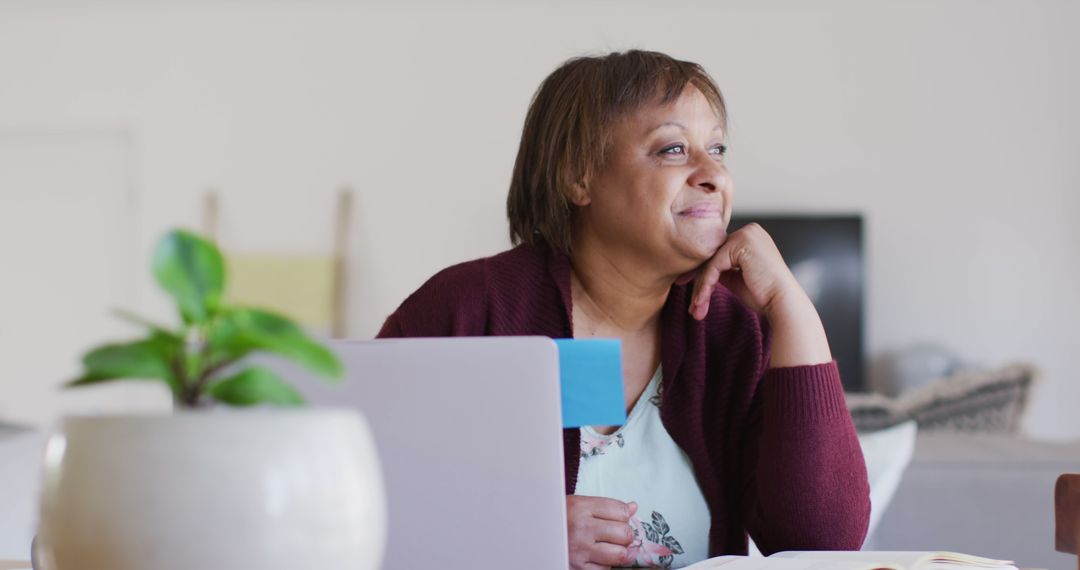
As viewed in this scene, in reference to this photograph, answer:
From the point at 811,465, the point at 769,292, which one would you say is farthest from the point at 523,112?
the point at 811,465

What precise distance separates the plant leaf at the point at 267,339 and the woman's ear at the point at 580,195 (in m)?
1.03

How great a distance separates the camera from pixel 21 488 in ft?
5.51

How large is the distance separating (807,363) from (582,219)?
0.44 m

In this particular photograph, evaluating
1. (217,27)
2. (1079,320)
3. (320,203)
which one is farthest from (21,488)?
(1079,320)

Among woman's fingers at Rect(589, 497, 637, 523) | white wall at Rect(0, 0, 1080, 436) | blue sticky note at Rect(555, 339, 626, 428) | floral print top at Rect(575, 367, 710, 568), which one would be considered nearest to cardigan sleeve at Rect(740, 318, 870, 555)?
floral print top at Rect(575, 367, 710, 568)

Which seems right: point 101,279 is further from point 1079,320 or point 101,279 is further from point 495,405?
point 495,405

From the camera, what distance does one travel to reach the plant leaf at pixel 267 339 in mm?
532

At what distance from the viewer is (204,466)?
1.68 ft

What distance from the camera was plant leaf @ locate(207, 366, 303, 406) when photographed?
56cm

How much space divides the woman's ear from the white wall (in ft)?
13.0

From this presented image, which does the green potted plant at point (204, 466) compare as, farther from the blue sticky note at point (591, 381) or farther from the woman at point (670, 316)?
the woman at point (670, 316)

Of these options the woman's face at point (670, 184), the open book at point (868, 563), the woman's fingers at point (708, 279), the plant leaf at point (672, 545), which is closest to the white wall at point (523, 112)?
the woman's face at point (670, 184)

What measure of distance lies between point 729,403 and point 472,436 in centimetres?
66

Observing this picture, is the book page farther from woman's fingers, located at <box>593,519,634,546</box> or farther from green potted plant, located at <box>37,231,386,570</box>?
green potted plant, located at <box>37,231,386,570</box>
